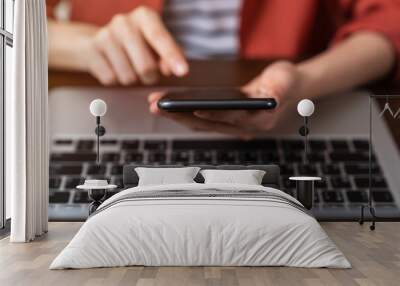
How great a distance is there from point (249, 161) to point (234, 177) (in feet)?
1.61

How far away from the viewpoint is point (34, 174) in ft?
16.4

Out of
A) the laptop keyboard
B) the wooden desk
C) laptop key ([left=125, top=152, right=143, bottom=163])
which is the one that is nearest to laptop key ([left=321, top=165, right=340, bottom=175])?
the laptop keyboard

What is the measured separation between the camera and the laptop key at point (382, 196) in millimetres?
5891

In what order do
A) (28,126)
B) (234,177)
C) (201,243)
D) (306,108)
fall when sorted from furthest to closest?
(306,108) < (234,177) < (28,126) < (201,243)

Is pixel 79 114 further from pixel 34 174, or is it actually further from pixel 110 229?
pixel 110 229

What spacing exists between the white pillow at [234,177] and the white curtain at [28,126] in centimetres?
147

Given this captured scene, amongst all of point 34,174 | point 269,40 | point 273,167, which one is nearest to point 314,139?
point 273,167

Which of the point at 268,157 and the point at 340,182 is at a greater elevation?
the point at 268,157

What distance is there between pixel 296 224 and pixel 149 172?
82.9 inches

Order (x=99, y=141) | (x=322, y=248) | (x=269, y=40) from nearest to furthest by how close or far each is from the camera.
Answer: (x=322, y=248) → (x=269, y=40) → (x=99, y=141)

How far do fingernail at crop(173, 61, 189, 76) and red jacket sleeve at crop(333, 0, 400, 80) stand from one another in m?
1.42

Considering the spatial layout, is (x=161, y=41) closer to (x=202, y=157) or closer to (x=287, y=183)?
(x=202, y=157)

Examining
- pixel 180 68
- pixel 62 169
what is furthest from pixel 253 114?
pixel 62 169

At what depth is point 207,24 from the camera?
18.0 feet
